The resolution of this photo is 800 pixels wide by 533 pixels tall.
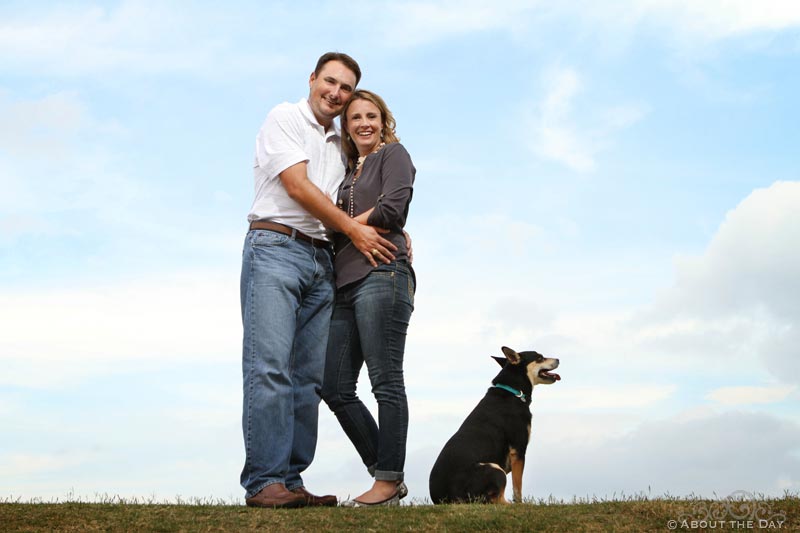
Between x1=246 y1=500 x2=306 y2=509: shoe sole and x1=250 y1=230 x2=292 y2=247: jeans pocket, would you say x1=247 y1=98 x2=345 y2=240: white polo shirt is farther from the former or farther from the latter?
x1=246 y1=500 x2=306 y2=509: shoe sole

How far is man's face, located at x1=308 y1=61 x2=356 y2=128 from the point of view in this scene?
638 centimetres

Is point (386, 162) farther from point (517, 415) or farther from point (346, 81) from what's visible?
point (517, 415)

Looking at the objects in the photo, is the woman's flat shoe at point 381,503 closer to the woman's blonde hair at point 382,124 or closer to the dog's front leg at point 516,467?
the dog's front leg at point 516,467

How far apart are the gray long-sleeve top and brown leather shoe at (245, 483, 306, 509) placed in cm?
171

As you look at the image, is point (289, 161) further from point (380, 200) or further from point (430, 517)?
point (430, 517)

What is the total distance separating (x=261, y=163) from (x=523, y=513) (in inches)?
139

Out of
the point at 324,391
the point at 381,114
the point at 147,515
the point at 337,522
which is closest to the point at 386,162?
the point at 381,114

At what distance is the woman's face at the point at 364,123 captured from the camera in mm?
6406


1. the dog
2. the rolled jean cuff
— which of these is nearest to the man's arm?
the rolled jean cuff

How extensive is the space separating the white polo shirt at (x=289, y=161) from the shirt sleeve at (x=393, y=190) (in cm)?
53

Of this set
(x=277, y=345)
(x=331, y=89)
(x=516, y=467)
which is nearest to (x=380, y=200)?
(x=331, y=89)

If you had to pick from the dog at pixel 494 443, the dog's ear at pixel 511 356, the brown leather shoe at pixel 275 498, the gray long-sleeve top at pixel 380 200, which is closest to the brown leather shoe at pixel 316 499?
the brown leather shoe at pixel 275 498

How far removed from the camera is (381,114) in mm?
6512

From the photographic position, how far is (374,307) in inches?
240
